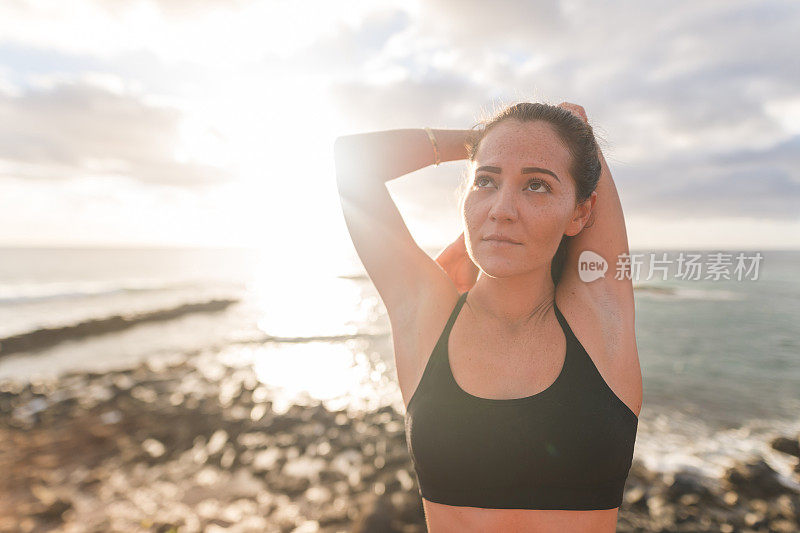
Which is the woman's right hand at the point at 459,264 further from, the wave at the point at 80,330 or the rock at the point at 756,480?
the wave at the point at 80,330

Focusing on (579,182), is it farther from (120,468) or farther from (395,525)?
(120,468)

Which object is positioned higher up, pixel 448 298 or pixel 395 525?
pixel 448 298

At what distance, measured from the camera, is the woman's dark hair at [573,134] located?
2.06 m

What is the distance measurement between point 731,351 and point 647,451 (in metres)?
16.1

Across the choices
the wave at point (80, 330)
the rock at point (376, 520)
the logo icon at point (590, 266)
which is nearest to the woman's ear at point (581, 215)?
the logo icon at point (590, 266)

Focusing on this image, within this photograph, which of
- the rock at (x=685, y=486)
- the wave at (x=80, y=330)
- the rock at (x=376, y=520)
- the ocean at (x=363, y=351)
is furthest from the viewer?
the wave at (x=80, y=330)

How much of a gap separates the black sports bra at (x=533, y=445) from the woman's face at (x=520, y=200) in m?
0.55

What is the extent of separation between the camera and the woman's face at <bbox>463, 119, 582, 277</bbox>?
1.92m

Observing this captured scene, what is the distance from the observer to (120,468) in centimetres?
874

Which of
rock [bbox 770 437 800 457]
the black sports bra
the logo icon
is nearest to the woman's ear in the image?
the logo icon

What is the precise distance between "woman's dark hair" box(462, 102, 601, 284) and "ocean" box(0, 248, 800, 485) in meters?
9.08

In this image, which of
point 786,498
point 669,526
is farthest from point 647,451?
point 669,526

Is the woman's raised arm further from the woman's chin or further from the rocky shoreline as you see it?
the rocky shoreline

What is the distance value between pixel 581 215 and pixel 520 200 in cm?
46
